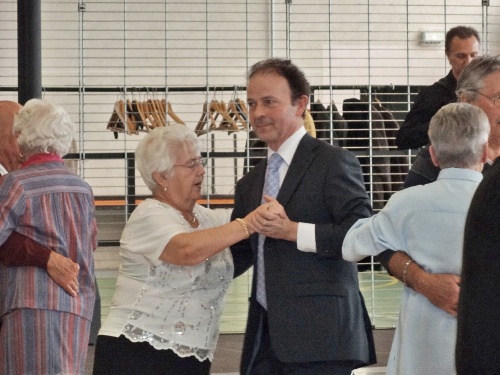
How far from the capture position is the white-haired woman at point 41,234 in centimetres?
339

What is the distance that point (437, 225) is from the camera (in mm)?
2746

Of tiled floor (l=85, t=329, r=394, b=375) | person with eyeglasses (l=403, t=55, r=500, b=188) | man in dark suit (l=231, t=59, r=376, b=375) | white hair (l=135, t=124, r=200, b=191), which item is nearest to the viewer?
man in dark suit (l=231, t=59, r=376, b=375)

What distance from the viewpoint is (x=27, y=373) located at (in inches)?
134

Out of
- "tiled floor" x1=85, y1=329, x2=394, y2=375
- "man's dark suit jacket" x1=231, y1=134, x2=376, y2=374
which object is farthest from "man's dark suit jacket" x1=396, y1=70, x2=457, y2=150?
"man's dark suit jacket" x1=231, y1=134, x2=376, y2=374

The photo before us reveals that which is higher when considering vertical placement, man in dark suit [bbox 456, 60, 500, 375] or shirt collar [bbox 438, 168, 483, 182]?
shirt collar [bbox 438, 168, 483, 182]

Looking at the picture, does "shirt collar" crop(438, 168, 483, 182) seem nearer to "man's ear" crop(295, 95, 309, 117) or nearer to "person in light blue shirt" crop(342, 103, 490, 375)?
"person in light blue shirt" crop(342, 103, 490, 375)

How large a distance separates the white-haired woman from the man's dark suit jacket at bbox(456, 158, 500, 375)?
2238mm

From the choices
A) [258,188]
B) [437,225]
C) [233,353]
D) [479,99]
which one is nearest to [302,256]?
[258,188]

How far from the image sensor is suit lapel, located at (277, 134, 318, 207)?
3088 millimetres

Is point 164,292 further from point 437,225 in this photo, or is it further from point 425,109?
point 425,109

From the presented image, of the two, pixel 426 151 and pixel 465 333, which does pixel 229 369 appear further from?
pixel 465 333

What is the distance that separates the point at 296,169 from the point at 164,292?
1.96 feet

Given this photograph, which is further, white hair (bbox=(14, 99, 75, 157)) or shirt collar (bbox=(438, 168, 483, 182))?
white hair (bbox=(14, 99, 75, 157))

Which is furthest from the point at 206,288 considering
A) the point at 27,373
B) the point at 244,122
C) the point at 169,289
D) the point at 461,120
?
the point at 244,122
